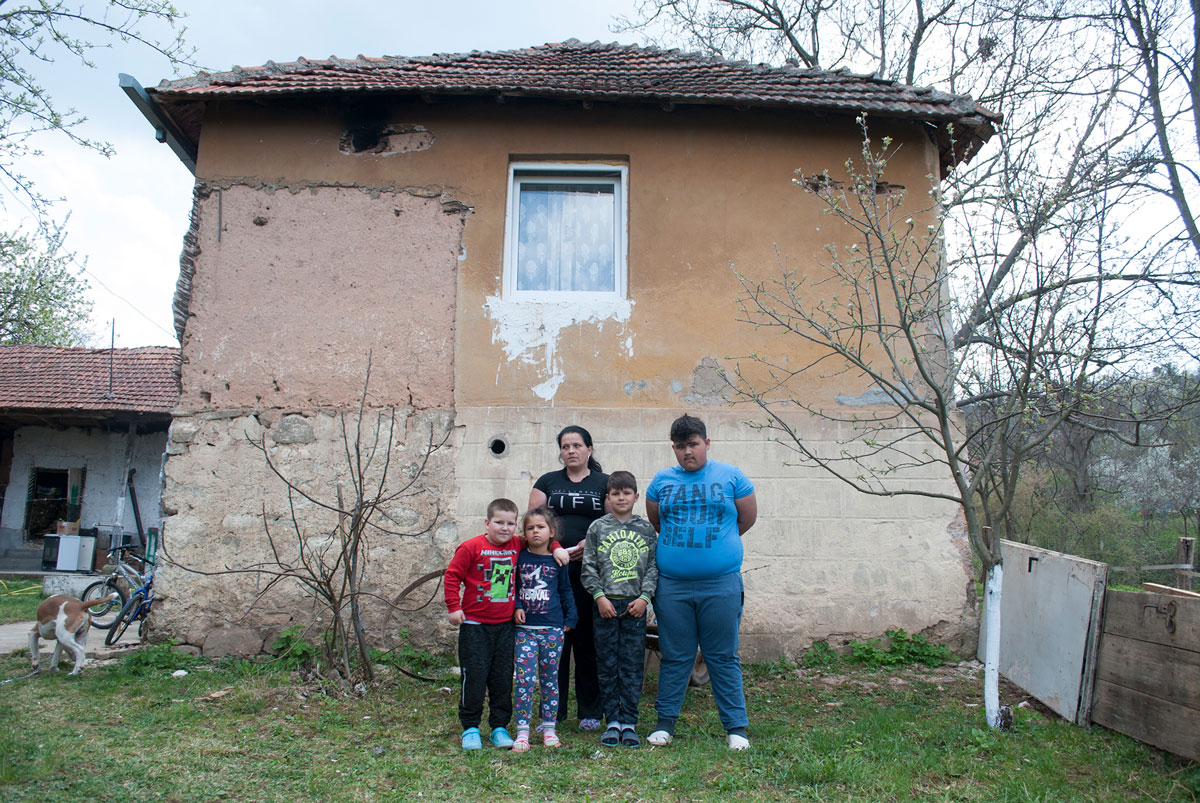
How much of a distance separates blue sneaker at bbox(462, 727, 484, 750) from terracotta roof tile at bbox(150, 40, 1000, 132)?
4.51 metres

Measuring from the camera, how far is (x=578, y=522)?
447cm

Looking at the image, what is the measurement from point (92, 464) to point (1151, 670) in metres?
17.0

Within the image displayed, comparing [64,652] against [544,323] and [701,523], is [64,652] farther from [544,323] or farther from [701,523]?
[701,523]

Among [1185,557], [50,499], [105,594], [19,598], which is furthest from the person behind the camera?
[50,499]

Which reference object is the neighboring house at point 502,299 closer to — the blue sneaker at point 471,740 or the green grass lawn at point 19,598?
the blue sneaker at point 471,740

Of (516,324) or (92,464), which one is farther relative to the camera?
(92,464)

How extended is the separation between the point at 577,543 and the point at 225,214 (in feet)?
13.5

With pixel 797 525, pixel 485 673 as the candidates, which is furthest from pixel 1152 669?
pixel 485 673

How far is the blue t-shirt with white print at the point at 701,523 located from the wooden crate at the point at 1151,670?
2.03 meters

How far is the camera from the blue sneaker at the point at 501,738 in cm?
397

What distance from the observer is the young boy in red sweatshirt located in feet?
13.4

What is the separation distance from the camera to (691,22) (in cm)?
1481

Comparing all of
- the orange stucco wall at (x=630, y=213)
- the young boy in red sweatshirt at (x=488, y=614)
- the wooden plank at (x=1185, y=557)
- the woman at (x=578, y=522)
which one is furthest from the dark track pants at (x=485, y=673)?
the wooden plank at (x=1185, y=557)

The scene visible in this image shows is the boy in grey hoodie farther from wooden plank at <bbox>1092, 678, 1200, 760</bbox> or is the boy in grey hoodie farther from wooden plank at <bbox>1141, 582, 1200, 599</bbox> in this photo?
wooden plank at <bbox>1141, 582, 1200, 599</bbox>
